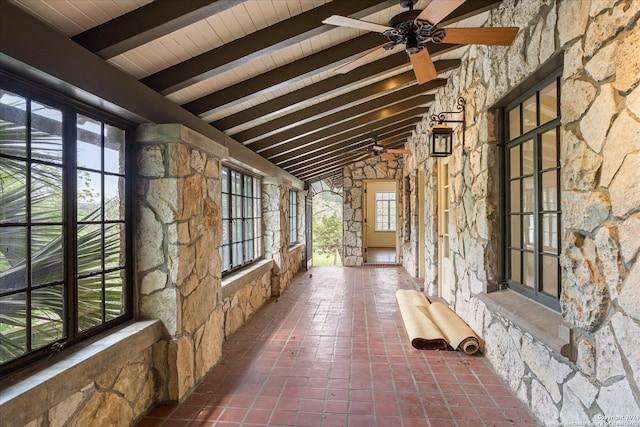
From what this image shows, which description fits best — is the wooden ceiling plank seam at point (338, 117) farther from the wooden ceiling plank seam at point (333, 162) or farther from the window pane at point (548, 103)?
the wooden ceiling plank seam at point (333, 162)

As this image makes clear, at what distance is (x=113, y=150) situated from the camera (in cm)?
231

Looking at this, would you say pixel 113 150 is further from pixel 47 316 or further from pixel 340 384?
pixel 340 384

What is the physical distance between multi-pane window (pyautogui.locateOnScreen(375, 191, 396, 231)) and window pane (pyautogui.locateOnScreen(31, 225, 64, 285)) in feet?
37.7

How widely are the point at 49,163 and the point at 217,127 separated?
6.07 ft

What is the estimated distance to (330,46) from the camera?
2863 millimetres

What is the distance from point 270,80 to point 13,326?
2.37 m

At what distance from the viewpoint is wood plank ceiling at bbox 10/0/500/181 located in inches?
71.1

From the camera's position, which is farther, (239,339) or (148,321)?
(239,339)

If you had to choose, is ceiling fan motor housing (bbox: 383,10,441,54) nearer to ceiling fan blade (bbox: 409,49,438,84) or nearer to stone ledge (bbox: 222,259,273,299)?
ceiling fan blade (bbox: 409,49,438,84)

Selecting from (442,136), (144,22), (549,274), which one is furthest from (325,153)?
(144,22)

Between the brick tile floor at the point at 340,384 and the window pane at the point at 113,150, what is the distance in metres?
1.71

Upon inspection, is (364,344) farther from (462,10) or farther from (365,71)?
(462,10)

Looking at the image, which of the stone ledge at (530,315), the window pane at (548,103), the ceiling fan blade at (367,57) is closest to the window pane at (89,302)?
the ceiling fan blade at (367,57)

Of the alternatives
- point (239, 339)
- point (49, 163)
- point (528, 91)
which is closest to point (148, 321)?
point (49, 163)
